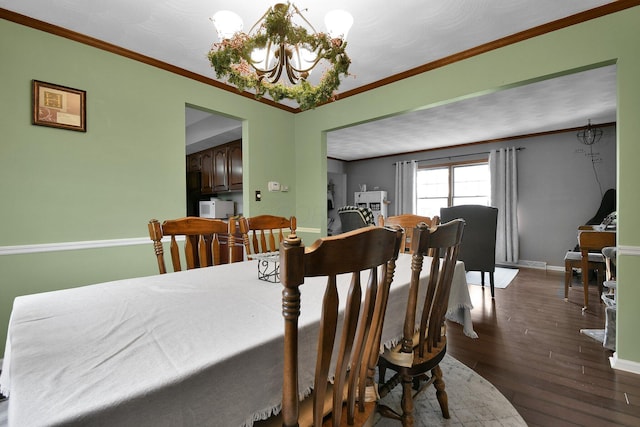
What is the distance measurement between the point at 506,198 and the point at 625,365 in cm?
421

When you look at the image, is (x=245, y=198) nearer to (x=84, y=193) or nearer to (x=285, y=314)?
(x=84, y=193)

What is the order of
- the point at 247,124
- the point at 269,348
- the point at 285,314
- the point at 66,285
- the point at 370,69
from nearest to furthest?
the point at 285,314, the point at 269,348, the point at 66,285, the point at 370,69, the point at 247,124

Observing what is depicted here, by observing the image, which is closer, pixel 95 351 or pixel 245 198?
pixel 95 351

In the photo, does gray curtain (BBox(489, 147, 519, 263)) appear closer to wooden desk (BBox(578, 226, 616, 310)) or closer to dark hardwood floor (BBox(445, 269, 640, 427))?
dark hardwood floor (BBox(445, 269, 640, 427))

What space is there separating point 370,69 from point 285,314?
9.53 feet

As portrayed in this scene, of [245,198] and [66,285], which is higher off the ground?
[245,198]

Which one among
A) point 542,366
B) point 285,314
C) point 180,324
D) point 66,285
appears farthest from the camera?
point 66,285

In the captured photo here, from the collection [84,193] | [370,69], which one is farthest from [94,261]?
[370,69]

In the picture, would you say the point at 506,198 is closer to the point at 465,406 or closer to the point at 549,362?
the point at 549,362

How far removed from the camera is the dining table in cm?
52

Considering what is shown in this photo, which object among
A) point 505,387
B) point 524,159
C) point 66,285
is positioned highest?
point 524,159

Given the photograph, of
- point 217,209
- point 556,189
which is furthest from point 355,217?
point 556,189

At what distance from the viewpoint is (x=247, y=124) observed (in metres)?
3.51

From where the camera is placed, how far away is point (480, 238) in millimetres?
3689
